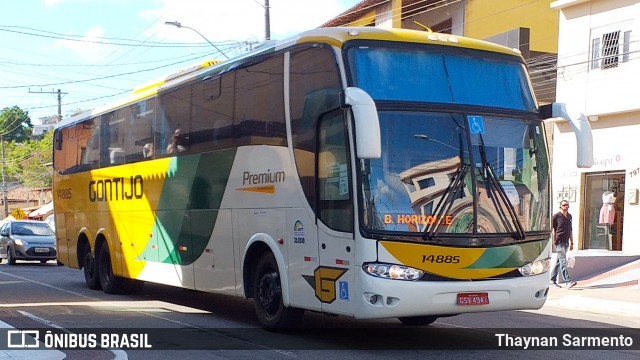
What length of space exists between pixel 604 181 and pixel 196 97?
15.8 metres

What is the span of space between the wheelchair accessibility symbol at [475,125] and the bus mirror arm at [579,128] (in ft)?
3.64

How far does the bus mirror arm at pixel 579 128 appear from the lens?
10352 millimetres

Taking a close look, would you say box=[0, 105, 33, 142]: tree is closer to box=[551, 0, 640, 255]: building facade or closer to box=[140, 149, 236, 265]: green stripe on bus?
box=[551, 0, 640, 255]: building facade

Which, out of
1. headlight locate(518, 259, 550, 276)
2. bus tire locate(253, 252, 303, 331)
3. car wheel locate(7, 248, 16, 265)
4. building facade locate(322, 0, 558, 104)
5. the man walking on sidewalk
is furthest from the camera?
building facade locate(322, 0, 558, 104)

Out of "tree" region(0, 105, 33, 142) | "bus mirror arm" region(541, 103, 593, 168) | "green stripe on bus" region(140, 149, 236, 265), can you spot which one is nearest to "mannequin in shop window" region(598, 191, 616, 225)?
"green stripe on bus" region(140, 149, 236, 265)

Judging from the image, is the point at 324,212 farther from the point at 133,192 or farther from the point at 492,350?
the point at 133,192

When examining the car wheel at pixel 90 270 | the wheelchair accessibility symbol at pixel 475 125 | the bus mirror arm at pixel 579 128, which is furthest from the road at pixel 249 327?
the wheelchair accessibility symbol at pixel 475 125

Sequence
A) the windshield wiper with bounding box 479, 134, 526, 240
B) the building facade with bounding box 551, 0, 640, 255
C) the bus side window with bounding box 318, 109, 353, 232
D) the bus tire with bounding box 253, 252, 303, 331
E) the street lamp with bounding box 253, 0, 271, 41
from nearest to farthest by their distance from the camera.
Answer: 1. the bus side window with bounding box 318, 109, 353, 232
2. the windshield wiper with bounding box 479, 134, 526, 240
3. the bus tire with bounding box 253, 252, 303, 331
4. the building facade with bounding box 551, 0, 640, 255
5. the street lamp with bounding box 253, 0, 271, 41

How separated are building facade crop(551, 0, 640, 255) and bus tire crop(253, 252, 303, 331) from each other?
14767 mm

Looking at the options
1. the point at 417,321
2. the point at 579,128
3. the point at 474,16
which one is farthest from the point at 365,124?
the point at 474,16

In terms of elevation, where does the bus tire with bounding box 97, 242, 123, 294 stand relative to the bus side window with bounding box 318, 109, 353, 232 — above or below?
below

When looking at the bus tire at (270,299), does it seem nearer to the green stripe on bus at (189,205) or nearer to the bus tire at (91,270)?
the green stripe on bus at (189,205)

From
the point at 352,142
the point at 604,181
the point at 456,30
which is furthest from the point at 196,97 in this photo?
the point at 456,30

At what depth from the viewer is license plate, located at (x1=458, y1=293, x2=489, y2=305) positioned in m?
9.38
